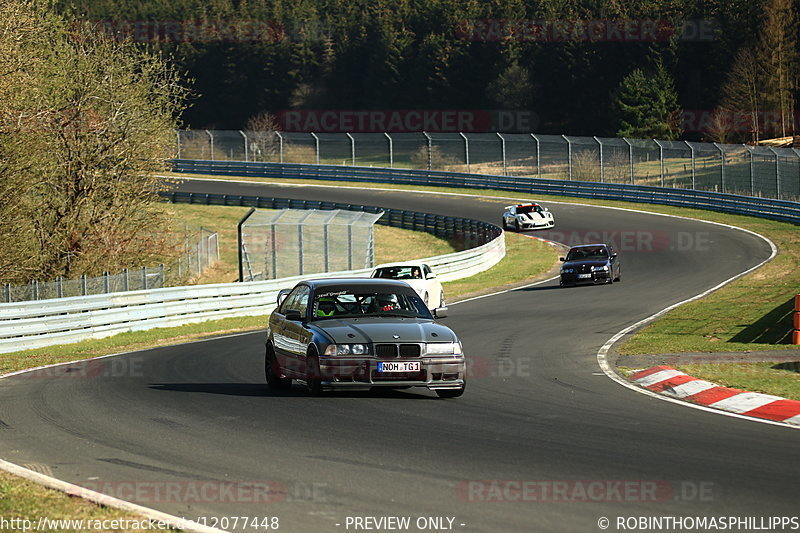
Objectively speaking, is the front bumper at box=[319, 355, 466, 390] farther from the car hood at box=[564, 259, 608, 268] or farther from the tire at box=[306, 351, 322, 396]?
the car hood at box=[564, 259, 608, 268]

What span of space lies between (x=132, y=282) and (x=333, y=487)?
19.9m

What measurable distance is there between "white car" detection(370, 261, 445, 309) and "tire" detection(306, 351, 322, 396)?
13022 millimetres

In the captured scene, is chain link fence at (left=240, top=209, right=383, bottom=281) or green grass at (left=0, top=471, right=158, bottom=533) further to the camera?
chain link fence at (left=240, top=209, right=383, bottom=281)

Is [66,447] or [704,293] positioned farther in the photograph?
[704,293]

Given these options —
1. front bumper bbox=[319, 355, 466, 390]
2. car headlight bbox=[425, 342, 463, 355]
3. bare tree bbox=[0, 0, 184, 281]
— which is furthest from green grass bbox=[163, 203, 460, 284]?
car headlight bbox=[425, 342, 463, 355]

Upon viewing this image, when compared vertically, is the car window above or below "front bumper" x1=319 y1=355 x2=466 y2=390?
above

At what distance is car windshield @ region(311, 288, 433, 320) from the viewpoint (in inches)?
545

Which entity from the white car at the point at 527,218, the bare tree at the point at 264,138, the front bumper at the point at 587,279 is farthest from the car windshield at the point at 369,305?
the bare tree at the point at 264,138

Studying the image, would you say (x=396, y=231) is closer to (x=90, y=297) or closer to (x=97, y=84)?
(x=97, y=84)

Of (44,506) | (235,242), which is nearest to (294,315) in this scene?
→ (44,506)

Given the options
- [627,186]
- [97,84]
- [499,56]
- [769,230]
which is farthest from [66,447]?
[499,56]

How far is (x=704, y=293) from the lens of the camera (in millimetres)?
29031

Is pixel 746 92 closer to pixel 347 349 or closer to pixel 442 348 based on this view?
pixel 442 348

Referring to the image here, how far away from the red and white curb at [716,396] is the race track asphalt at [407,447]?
525mm
